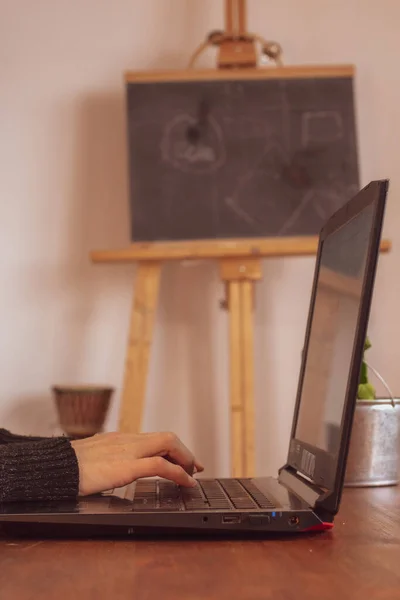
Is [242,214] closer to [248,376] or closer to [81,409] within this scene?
[248,376]

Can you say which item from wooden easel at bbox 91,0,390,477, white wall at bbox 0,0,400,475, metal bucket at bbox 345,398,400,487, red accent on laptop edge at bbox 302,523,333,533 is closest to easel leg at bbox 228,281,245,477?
wooden easel at bbox 91,0,390,477

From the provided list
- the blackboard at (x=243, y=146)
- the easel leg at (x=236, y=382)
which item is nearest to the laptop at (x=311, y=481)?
the easel leg at (x=236, y=382)

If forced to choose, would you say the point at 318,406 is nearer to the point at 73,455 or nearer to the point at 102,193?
the point at 73,455

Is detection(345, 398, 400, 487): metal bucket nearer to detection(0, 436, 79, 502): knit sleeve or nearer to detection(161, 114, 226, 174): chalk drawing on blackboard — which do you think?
detection(0, 436, 79, 502): knit sleeve

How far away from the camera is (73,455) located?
819 mm

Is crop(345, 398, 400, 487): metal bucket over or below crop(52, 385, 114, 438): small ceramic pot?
over

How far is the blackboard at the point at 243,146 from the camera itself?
7.25 ft

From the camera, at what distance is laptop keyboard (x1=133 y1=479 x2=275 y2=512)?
2.44 ft

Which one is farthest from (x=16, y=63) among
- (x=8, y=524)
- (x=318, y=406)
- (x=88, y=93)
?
(x=8, y=524)

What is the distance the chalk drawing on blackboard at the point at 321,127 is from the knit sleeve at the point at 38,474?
1613 millimetres

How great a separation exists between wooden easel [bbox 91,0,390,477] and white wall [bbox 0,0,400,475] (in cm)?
29

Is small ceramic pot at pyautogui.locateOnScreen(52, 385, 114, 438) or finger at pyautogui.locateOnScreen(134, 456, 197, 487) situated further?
small ceramic pot at pyautogui.locateOnScreen(52, 385, 114, 438)

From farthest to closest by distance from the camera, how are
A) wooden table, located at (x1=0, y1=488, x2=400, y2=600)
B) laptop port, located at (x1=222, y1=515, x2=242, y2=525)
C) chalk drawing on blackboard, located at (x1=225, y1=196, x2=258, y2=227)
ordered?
chalk drawing on blackboard, located at (x1=225, y1=196, x2=258, y2=227) < laptop port, located at (x1=222, y1=515, x2=242, y2=525) < wooden table, located at (x1=0, y1=488, x2=400, y2=600)

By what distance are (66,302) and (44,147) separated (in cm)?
48
